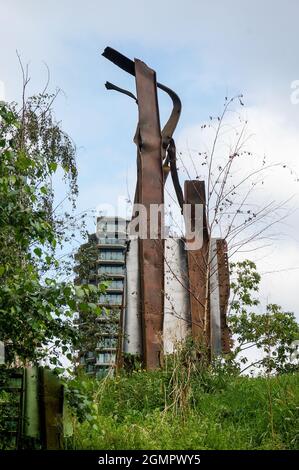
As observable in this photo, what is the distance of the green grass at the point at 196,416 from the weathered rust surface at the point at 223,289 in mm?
1479

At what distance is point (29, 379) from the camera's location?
20.2ft

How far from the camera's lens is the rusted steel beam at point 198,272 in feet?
29.3

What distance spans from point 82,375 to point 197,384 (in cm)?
156

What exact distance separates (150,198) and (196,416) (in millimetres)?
3750

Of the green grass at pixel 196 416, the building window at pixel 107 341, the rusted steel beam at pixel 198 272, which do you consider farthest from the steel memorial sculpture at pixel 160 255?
the building window at pixel 107 341

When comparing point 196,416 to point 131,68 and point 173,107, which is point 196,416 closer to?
point 173,107

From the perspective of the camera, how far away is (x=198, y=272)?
9.26m

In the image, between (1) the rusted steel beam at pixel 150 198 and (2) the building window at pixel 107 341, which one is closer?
(1) the rusted steel beam at pixel 150 198

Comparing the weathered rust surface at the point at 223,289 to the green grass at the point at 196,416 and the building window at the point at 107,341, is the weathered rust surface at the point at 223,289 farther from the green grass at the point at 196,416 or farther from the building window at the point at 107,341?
the building window at the point at 107,341

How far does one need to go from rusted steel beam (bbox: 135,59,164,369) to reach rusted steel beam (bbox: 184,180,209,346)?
0.41 meters

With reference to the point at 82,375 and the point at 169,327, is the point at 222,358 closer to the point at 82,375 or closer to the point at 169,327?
the point at 169,327

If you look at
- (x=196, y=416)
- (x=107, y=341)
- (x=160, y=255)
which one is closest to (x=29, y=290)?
(x=196, y=416)
